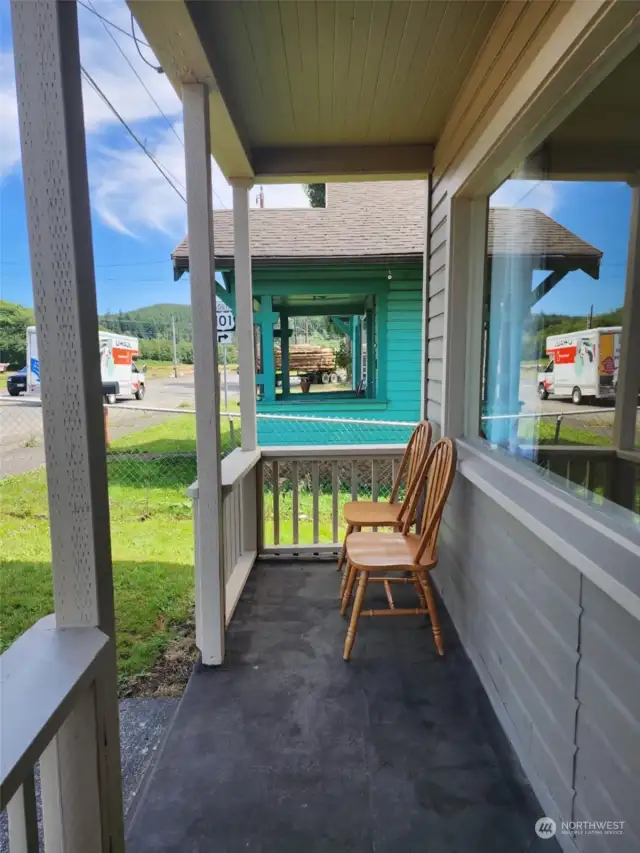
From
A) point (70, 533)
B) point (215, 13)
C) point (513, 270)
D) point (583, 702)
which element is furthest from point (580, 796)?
point (215, 13)

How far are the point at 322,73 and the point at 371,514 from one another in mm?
2063

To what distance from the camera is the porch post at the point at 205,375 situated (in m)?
1.77

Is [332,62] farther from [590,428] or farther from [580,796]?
[580,796]

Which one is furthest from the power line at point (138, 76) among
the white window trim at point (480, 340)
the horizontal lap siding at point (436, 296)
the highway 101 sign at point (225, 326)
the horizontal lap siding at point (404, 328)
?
the horizontal lap siding at point (404, 328)

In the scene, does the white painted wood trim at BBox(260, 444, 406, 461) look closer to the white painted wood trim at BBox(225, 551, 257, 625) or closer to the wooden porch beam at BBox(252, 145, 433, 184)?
the white painted wood trim at BBox(225, 551, 257, 625)

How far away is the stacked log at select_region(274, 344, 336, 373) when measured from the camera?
11289mm

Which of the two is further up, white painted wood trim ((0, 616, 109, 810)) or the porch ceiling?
the porch ceiling

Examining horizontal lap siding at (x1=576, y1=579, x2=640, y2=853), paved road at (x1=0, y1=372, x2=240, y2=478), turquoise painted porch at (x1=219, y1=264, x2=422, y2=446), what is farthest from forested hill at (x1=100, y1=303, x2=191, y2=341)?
horizontal lap siding at (x1=576, y1=579, x2=640, y2=853)

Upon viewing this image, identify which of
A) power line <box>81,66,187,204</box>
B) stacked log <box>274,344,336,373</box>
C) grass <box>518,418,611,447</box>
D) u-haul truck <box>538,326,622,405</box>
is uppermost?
power line <box>81,66,187,204</box>

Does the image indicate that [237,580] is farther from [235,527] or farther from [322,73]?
[322,73]

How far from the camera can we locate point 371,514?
2.66m

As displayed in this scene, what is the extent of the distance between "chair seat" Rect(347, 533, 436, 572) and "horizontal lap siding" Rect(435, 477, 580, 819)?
0.23 metres

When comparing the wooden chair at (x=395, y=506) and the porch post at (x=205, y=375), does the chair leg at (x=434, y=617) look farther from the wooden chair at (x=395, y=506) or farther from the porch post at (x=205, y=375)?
the porch post at (x=205, y=375)

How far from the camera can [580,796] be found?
116 centimetres
